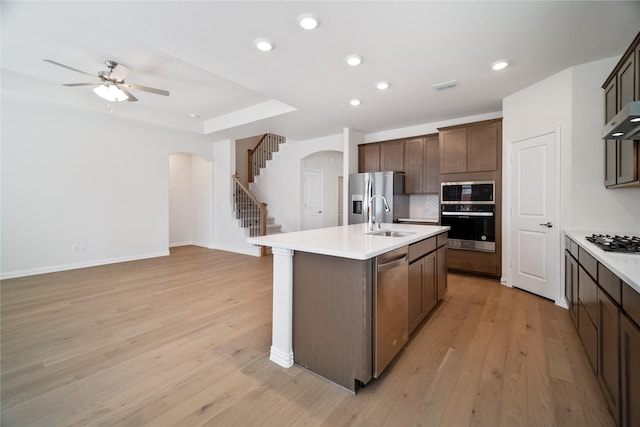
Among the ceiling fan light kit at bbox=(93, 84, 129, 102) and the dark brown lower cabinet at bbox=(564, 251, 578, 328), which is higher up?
the ceiling fan light kit at bbox=(93, 84, 129, 102)

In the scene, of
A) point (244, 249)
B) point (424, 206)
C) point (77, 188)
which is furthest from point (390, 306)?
point (77, 188)

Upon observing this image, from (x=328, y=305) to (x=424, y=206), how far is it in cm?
402

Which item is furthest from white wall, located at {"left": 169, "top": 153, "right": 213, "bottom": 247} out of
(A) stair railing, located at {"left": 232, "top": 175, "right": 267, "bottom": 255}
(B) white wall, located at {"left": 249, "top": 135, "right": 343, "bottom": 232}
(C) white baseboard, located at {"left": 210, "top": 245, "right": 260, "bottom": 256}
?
(B) white wall, located at {"left": 249, "top": 135, "right": 343, "bottom": 232}

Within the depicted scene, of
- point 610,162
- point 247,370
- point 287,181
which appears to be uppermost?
point 287,181

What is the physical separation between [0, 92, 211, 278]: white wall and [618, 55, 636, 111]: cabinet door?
270 inches

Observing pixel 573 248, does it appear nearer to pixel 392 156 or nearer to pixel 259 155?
pixel 392 156

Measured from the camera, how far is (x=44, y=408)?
156 centimetres

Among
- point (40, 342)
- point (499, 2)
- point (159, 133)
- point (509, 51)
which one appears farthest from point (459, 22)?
point (159, 133)

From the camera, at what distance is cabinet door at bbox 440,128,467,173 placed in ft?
14.1

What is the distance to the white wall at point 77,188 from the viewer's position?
420 centimetres

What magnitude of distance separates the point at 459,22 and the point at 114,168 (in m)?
6.01

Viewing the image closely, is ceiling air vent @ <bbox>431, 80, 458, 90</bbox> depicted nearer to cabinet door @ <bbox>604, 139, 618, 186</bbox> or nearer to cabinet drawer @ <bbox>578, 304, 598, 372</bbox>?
cabinet door @ <bbox>604, 139, 618, 186</bbox>

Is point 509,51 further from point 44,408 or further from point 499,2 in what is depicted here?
point 44,408

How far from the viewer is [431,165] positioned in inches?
189
